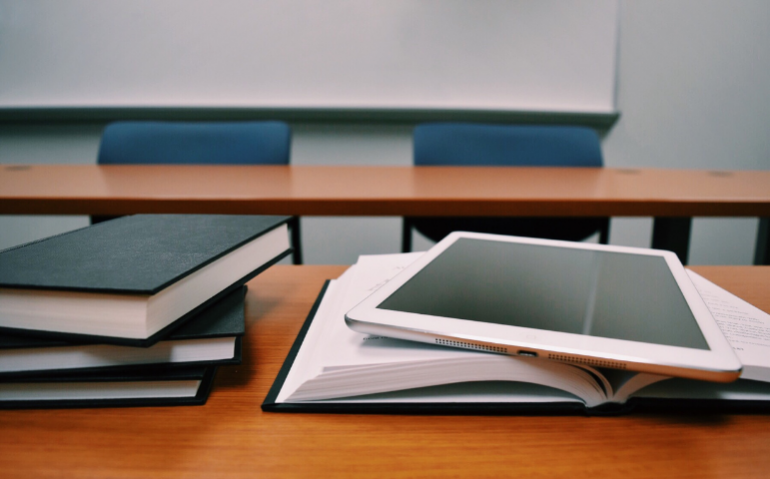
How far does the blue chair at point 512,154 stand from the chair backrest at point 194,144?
1.51 ft

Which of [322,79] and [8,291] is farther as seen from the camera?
[322,79]

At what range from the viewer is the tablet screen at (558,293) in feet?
0.86

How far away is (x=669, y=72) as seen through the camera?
78.3 inches

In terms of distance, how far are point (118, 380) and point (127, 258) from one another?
0.08 meters

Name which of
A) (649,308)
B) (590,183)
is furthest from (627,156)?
(649,308)

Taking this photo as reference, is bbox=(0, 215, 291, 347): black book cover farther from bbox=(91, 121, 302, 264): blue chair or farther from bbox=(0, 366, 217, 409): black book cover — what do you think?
bbox=(91, 121, 302, 264): blue chair

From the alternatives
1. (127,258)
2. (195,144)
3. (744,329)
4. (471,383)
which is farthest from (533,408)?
(195,144)

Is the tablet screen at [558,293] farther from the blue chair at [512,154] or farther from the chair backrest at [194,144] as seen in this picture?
the chair backrest at [194,144]

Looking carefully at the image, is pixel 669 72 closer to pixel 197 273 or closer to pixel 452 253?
pixel 452 253

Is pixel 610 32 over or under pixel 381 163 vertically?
over

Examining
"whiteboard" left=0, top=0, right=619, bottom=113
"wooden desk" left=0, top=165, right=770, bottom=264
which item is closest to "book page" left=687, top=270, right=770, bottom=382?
"wooden desk" left=0, top=165, right=770, bottom=264

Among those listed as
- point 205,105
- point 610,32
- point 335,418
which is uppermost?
point 610,32

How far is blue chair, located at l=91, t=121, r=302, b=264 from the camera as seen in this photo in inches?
53.6

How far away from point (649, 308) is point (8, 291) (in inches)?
15.4
